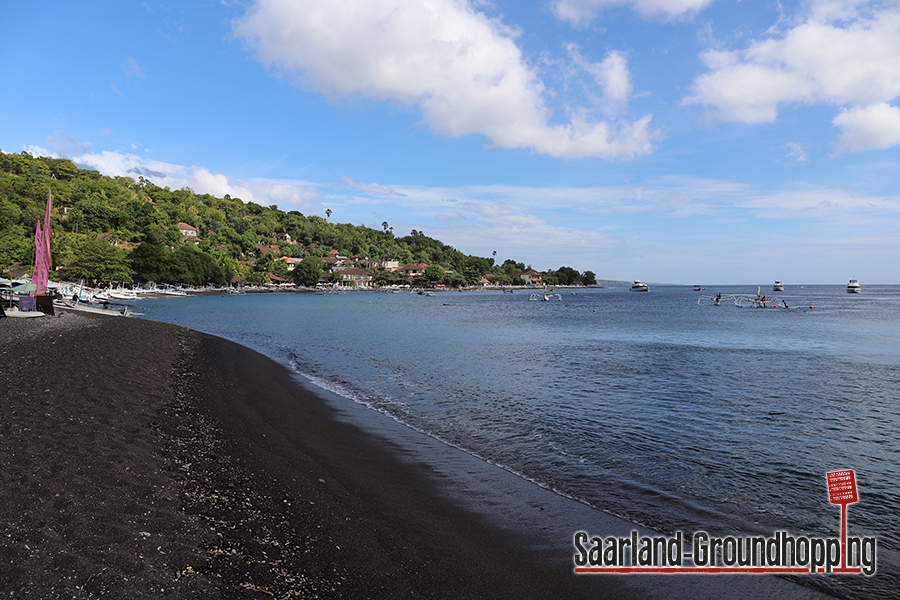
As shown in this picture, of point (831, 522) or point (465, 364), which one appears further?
point (465, 364)

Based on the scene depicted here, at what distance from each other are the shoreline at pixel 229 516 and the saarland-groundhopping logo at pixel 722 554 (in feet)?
1.05

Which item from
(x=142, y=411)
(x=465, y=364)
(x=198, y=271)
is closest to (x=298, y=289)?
(x=198, y=271)

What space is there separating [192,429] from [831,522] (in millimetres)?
11988

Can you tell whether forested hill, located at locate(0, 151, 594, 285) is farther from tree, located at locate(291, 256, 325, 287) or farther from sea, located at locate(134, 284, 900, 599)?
sea, located at locate(134, 284, 900, 599)

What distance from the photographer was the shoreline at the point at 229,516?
4332 millimetres

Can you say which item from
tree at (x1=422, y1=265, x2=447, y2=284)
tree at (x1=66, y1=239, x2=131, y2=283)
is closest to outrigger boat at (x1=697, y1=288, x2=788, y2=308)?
tree at (x1=422, y1=265, x2=447, y2=284)

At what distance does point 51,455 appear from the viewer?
640 centimetres

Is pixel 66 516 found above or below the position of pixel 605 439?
above

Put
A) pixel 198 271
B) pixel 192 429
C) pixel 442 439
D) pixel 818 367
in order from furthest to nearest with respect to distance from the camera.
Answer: pixel 198 271 → pixel 818 367 → pixel 442 439 → pixel 192 429

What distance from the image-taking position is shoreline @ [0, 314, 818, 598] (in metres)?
4.33

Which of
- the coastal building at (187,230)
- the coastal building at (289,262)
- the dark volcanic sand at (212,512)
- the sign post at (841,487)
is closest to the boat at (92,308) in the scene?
the dark volcanic sand at (212,512)

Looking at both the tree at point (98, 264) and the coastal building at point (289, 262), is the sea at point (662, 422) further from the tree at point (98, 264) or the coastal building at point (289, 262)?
the coastal building at point (289, 262)

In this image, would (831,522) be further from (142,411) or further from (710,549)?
(142,411)

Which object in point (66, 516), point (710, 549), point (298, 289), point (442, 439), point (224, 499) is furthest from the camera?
point (298, 289)
